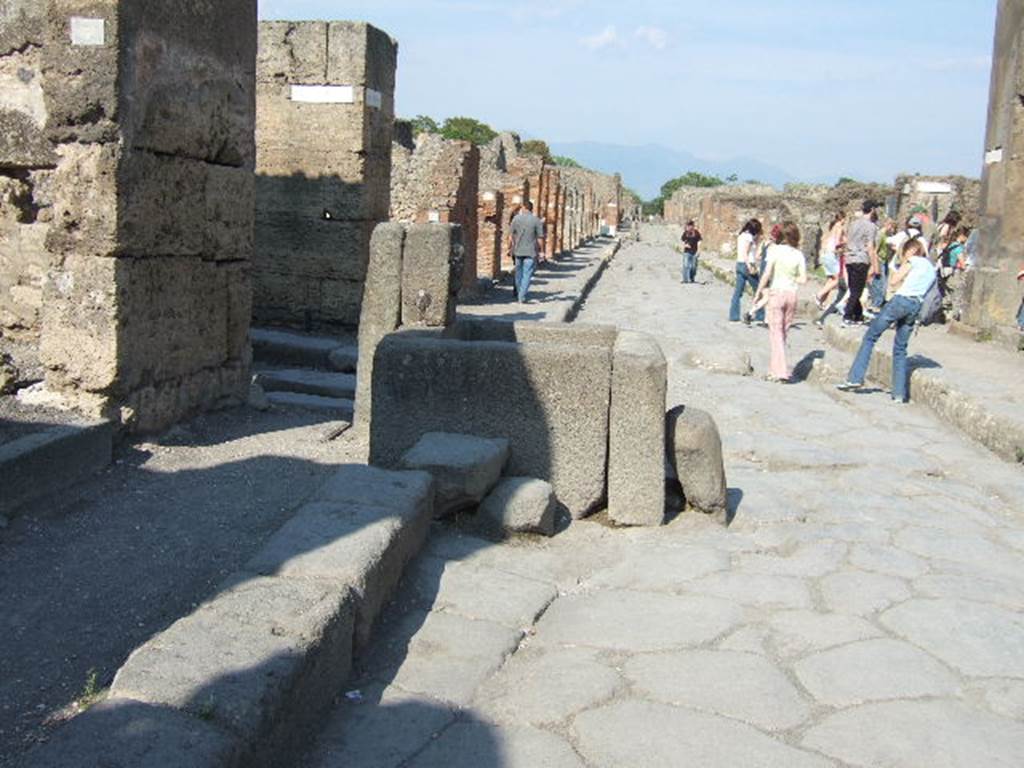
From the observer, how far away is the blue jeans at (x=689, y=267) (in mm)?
23469

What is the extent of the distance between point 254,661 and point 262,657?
0.04 metres

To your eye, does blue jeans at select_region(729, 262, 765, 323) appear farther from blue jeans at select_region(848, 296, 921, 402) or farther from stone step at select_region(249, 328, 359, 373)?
stone step at select_region(249, 328, 359, 373)

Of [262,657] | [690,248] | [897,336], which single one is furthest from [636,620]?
[690,248]

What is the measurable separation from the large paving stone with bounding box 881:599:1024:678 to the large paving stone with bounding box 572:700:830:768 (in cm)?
101

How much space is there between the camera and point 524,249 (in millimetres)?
15570

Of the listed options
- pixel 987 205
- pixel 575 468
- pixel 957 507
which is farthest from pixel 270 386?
pixel 987 205

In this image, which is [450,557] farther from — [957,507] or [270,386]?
[270,386]

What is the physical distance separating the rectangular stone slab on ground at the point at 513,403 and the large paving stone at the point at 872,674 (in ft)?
5.27

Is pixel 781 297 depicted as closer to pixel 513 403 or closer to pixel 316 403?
pixel 316 403

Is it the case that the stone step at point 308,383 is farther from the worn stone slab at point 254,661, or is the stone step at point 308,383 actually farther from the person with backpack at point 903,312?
the worn stone slab at point 254,661

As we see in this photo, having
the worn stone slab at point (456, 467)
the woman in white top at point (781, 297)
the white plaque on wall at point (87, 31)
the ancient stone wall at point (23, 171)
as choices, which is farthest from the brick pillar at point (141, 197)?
the woman in white top at point (781, 297)

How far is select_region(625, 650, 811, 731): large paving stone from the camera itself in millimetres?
3195

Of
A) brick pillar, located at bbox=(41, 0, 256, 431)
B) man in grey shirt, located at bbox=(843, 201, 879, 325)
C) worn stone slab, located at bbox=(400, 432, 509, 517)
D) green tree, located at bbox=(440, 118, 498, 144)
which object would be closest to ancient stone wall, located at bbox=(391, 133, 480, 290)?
man in grey shirt, located at bbox=(843, 201, 879, 325)

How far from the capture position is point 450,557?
172 inches
